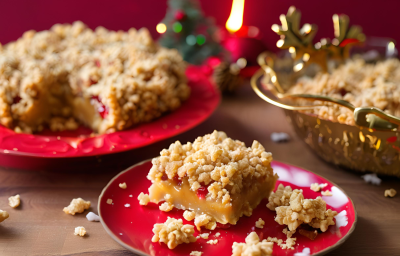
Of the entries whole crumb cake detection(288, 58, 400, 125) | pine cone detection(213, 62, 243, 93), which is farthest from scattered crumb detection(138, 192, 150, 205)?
pine cone detection(213, 62, 243, 93)

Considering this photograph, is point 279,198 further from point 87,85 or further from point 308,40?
point 87,85

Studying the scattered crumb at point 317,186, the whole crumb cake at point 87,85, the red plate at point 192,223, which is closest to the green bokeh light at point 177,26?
the whole crumb cake at point 87,85

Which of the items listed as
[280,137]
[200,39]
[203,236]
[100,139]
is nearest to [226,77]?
[200,39]

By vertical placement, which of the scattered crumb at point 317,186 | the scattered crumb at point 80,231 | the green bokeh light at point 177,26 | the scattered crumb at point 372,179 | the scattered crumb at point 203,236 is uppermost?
the green bokeh light at point 177,26

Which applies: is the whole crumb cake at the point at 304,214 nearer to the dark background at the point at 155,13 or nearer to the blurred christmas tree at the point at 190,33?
the blurred christmas tree at the point at 190,33

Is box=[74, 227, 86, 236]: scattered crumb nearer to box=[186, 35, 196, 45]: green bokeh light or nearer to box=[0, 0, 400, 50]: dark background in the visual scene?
box=[186, 35, 196, 45]: green bokeh light

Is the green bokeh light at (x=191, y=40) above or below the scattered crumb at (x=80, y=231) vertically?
above

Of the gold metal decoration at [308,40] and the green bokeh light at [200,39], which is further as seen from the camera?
the green bokeh light at [200,39]
